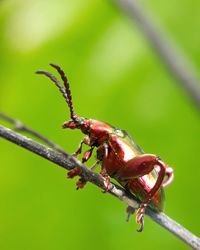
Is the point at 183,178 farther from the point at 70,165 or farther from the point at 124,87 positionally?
the point at 70,165

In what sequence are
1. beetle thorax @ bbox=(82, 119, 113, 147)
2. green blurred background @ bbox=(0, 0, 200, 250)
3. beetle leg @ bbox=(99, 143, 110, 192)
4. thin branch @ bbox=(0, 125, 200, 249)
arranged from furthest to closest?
green blurred background @ bbox=(0, 0, 200, 250) < beetle thorax @ bbox=(82, 119, 113, 147) < beetle leg @ bbox=(99, 143, 110, 192) < thin branch @ bbox=(0, 125, 200, 249)

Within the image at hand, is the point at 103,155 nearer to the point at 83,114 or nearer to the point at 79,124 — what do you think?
the point at 79,124

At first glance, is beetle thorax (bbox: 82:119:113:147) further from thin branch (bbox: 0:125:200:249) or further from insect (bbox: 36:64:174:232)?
thin branch (bbox: 0:125:200:249)

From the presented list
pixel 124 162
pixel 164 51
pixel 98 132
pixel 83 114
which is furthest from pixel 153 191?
pixel 83 114

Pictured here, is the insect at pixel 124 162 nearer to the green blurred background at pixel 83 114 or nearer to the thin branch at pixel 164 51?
the thin branch at pixel 164 51

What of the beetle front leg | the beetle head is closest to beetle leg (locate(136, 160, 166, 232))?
the beetle front leg

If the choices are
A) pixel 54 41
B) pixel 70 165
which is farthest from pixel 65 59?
pixel 70 165
